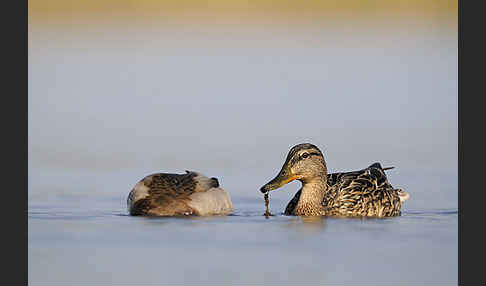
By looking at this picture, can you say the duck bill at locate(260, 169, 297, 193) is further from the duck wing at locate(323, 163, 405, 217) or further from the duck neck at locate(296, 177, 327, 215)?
the duck wing at locate(323, 163, 405, 217)

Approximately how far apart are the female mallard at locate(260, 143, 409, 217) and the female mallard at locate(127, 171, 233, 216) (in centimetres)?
60

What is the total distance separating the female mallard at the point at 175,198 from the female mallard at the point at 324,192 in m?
0.60

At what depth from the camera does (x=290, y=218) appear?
1577 centimetres

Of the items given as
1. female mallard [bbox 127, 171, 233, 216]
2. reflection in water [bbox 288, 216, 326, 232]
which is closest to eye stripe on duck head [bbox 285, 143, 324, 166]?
reflection in water [bbox 288, 216, 326, 232]

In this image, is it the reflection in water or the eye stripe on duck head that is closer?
the reflection in water

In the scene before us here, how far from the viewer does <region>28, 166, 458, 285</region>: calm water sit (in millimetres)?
12898

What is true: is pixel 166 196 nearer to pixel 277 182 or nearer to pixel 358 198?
pixel 277 182

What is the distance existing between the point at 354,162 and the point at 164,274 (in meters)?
5.66

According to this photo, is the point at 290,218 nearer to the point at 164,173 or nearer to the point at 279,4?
the point at 164,173

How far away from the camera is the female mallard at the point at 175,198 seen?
15.8 m

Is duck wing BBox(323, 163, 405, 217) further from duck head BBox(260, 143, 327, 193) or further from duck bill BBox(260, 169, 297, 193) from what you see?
duck bill BBox(260, 169, 297, 193)

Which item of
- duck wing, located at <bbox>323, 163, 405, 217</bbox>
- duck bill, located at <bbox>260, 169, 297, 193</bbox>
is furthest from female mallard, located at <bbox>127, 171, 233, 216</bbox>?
duck wing, located at <bbox>323, 163, 405, 217</bbox>

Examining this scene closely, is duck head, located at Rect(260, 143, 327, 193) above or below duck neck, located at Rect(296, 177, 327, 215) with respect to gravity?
above

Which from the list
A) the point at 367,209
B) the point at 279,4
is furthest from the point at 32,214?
the point at 279,4
